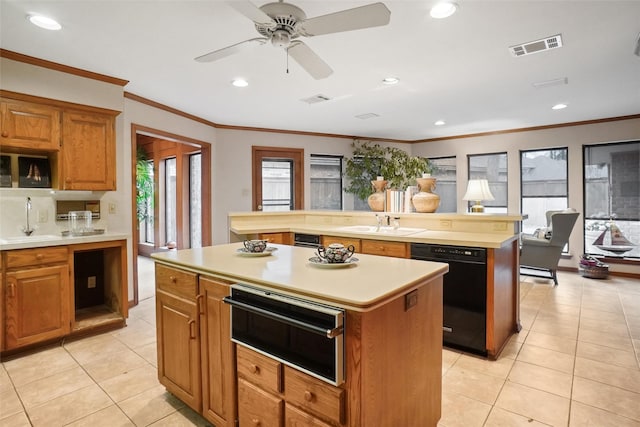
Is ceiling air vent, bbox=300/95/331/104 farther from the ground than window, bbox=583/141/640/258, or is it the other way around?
ceiling air vent, bbox=300/95/331/104

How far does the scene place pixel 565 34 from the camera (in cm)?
257

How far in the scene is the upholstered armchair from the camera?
4.54 m

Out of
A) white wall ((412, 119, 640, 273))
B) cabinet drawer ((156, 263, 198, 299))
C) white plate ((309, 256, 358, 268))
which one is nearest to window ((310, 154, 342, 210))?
white wall ((412, 119, 640, 273))

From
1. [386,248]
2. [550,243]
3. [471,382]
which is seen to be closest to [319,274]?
[471,382]

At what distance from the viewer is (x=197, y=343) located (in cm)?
181

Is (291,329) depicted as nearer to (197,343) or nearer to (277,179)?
(197,343)

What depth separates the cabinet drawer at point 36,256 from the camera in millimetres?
2656

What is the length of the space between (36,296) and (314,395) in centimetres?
273

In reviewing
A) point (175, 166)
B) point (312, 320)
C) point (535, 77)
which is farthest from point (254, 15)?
point (175, 166)

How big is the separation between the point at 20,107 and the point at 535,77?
477 centimetres

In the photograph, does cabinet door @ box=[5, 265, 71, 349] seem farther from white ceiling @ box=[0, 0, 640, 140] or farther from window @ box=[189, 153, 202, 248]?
window @ box=[189, 153, 202, 248]

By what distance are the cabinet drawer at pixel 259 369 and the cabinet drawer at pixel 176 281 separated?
45 cm

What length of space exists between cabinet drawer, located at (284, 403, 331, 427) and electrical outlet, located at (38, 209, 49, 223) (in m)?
3.17

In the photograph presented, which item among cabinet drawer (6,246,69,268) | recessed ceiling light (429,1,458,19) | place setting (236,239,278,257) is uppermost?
recessed ceiling light (429,1,458,19)
